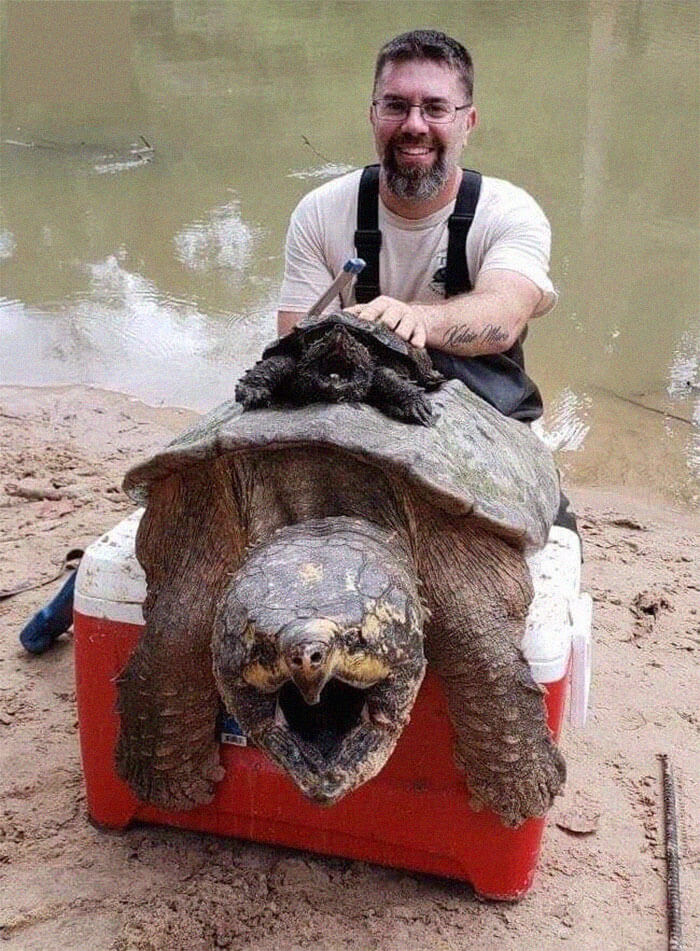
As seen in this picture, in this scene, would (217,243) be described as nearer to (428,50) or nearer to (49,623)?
(428,50)

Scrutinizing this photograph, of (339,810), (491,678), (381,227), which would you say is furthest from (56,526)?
(491,678)

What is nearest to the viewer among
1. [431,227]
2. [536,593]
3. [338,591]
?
[338,591]

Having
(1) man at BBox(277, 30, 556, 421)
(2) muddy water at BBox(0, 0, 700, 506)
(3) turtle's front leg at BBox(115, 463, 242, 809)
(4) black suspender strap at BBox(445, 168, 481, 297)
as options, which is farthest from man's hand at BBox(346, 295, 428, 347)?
(2) muddy water at BBox(0, 0, 700, 506)

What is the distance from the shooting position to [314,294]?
11.8 ft

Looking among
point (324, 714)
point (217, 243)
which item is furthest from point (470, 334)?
point (217, 243)

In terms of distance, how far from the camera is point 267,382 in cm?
241

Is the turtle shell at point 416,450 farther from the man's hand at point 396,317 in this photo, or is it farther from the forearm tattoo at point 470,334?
the forearm tattoo at point 470,334

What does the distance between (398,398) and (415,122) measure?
4.74 ft

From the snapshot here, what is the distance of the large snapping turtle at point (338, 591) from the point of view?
1913 millimetres

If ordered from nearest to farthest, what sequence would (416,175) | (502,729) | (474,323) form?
(502,729) → (474,323) → (416,175)

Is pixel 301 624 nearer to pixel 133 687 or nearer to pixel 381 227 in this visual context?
pixel 133 687

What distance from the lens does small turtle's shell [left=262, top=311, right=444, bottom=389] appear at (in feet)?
7.63

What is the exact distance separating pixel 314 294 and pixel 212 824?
1844 mm

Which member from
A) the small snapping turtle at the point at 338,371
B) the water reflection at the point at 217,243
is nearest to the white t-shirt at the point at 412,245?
the small snapping turtle at the point at 338,371
